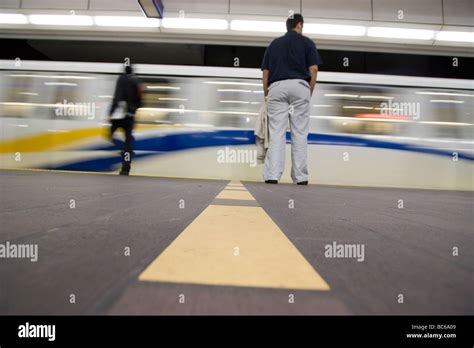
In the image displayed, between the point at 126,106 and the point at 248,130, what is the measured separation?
2.12 metres

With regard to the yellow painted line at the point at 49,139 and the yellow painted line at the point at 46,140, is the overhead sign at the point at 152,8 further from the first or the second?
the yellow painted line at the point at 46,140

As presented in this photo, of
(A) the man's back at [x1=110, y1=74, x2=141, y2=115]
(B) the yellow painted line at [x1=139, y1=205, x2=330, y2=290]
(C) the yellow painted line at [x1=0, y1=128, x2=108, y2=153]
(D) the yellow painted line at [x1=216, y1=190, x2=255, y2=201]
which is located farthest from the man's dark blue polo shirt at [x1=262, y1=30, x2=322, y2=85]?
(C) the yellow painted line at [x1=0, y1=128, x2=108, y2=153]

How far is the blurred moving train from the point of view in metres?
5.28

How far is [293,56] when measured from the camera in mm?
3271

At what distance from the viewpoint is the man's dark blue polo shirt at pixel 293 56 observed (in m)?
3.27

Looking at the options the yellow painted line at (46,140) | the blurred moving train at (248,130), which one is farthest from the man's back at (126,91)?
the yellow painted line at (46,140)

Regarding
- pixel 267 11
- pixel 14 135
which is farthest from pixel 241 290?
pixel 267 11

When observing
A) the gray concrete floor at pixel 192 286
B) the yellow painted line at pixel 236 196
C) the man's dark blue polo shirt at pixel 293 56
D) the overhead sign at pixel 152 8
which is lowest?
the gray concrete floor at pixel 192 286

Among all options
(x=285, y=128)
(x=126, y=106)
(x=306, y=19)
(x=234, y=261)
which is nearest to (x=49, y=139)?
(x=126, y=106)

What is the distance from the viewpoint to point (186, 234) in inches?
25.7

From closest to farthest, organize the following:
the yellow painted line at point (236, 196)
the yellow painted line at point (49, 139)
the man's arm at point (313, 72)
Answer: the yellow painted line at point (236, 196), the man's arm at point (313, 72), the yellow painted line at point (49, 139)

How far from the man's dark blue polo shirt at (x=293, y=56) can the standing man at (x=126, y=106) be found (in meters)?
2.37

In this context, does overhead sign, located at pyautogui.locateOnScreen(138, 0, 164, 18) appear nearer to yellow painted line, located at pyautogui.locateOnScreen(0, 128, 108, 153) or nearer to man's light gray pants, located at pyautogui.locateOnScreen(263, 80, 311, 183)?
yellow painted line, located at pyautogui.locateOnScreen(0, 128, 108, 153)

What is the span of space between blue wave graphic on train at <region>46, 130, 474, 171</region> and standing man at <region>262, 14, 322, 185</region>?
1914 mm
